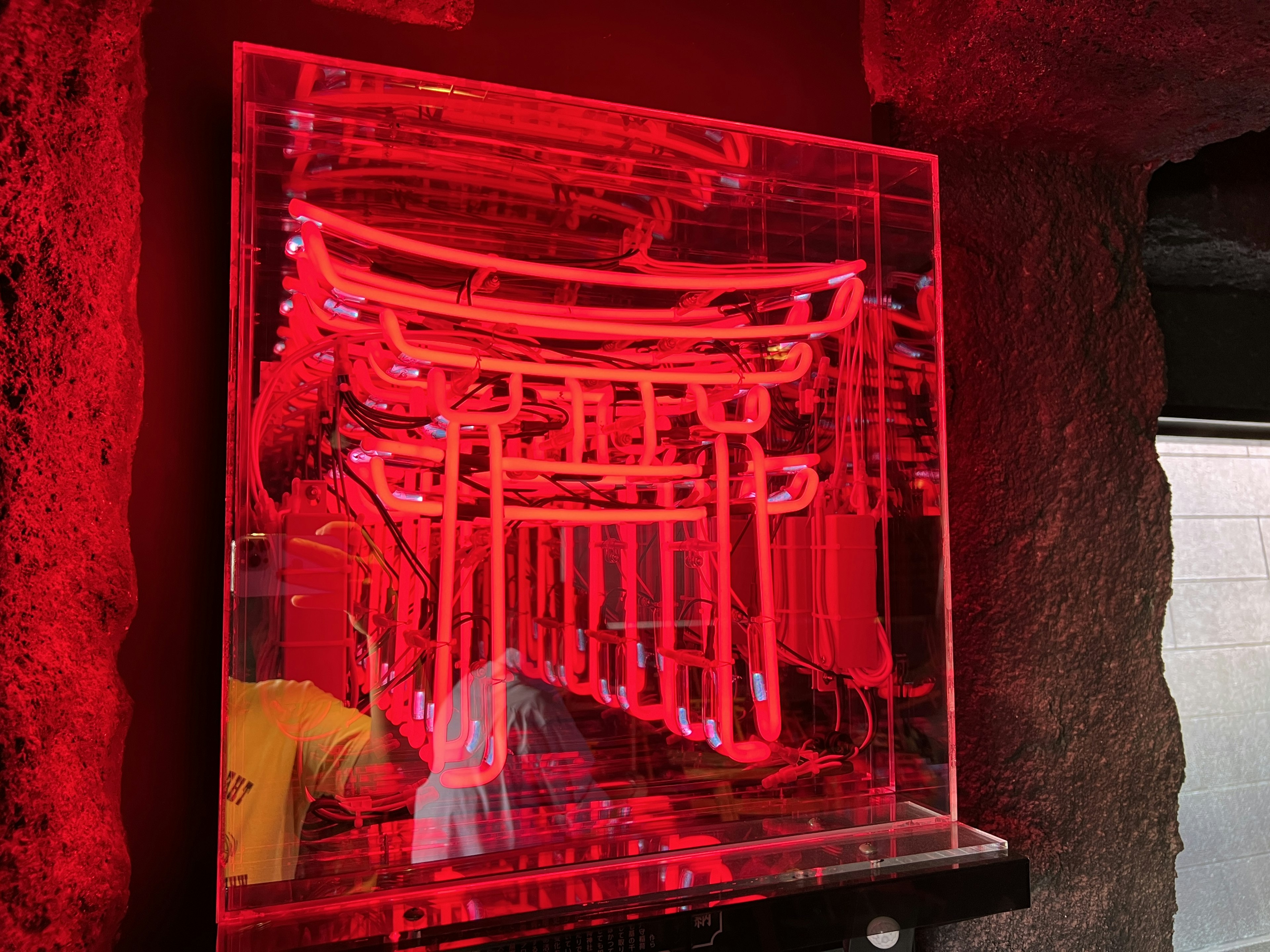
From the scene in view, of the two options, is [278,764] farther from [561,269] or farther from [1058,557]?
[1058,557]

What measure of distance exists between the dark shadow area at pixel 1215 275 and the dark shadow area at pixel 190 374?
152 centimetres

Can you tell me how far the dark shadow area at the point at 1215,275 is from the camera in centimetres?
189

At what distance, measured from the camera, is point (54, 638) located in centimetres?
84

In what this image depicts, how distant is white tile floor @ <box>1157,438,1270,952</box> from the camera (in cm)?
227

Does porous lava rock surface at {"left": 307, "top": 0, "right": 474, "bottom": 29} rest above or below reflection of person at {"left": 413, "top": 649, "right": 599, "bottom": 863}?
above

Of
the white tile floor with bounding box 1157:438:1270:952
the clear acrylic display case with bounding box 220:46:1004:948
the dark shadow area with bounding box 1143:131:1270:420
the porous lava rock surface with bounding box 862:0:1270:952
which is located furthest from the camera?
the white tile floor with bounding box 1157:438:1270:952

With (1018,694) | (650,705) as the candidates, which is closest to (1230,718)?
(1018,694)

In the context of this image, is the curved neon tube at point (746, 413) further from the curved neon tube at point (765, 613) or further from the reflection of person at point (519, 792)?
the reflection of person at point (519, 792)

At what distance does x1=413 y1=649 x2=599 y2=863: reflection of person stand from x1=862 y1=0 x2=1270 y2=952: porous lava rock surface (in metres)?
0.67

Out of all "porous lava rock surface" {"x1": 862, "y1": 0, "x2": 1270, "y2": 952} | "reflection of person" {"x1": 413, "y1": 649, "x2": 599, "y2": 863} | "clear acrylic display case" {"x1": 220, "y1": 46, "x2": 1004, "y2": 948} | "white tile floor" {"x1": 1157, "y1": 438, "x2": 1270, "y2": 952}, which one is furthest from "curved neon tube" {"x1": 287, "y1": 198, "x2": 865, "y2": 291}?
"white tile floor" {"x1": 1157, "y1": 438, "x2": 1270, "y2": 952}

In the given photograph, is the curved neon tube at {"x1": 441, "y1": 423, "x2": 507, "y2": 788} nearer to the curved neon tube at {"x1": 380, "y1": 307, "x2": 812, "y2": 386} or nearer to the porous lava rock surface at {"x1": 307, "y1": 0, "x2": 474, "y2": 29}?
the curved neon tube at {"x1": 380, "y1": 307, "x2": 812, "y2": 386}

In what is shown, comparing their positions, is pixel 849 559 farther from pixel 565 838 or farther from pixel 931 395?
pixel 565 838

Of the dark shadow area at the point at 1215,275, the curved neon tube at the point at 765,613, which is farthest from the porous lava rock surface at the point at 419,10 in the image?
the dark shadow area at the point at 1215,275

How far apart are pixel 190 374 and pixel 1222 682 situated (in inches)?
110
